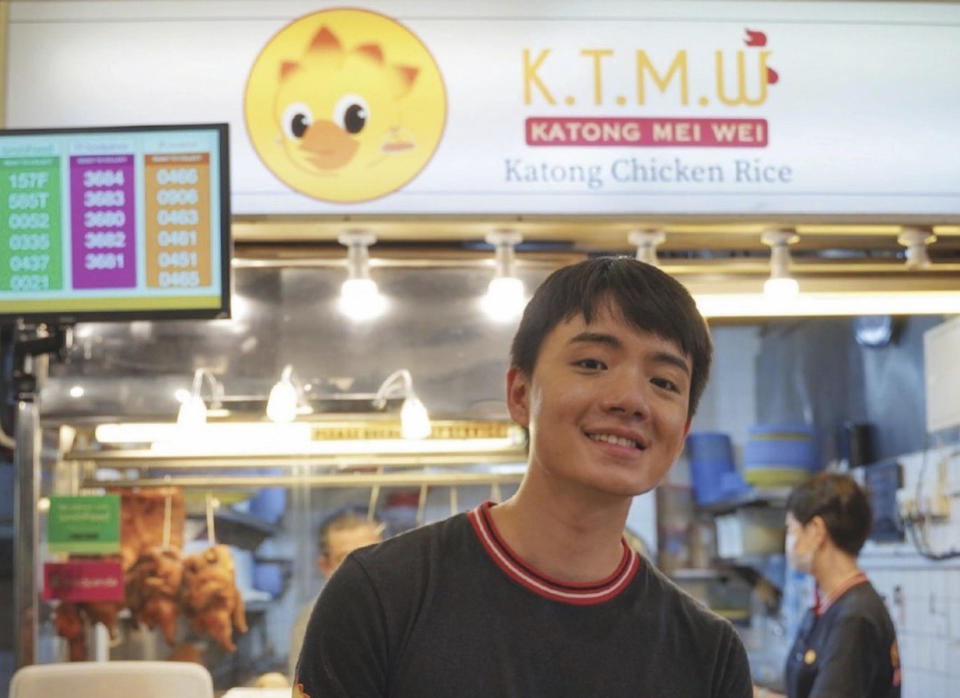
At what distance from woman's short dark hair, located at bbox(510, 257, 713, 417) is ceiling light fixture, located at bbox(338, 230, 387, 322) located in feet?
7.34

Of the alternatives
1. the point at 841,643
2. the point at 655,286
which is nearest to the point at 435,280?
the point at 841,643

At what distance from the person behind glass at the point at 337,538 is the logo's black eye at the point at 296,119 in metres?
1.58

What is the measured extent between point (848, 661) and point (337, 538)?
1.95 m

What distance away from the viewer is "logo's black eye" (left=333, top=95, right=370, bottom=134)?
404cm

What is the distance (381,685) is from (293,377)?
3.01m

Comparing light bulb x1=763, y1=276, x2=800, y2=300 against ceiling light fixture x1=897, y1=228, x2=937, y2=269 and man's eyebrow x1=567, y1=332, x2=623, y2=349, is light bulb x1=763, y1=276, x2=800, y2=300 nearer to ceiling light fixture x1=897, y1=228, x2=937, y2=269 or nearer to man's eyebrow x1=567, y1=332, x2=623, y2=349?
ceiling light fixture x1=897, y1=228, x2=937, y2=269

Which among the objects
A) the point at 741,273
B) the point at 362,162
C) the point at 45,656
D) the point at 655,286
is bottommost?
the point at 45,656

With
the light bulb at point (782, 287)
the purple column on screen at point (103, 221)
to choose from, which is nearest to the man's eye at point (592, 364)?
the purple column on screen at point (103, 221)

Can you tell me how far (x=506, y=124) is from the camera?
402cm

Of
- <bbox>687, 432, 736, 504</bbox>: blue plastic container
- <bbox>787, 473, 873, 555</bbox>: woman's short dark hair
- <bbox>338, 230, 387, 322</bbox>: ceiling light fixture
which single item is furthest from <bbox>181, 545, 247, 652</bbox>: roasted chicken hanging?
<bbox>687, 432, 736, 504</bbox>: blue plastic container

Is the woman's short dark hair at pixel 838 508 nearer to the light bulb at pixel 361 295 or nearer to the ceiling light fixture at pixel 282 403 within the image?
the light bulb at pixel 361 295

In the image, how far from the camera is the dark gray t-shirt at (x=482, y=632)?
5.37 feet

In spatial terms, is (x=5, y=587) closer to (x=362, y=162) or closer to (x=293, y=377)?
(x=293, y=377)

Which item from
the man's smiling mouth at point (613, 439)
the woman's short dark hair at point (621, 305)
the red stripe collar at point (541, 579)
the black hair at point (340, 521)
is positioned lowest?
the black hair at point (340, 521)
